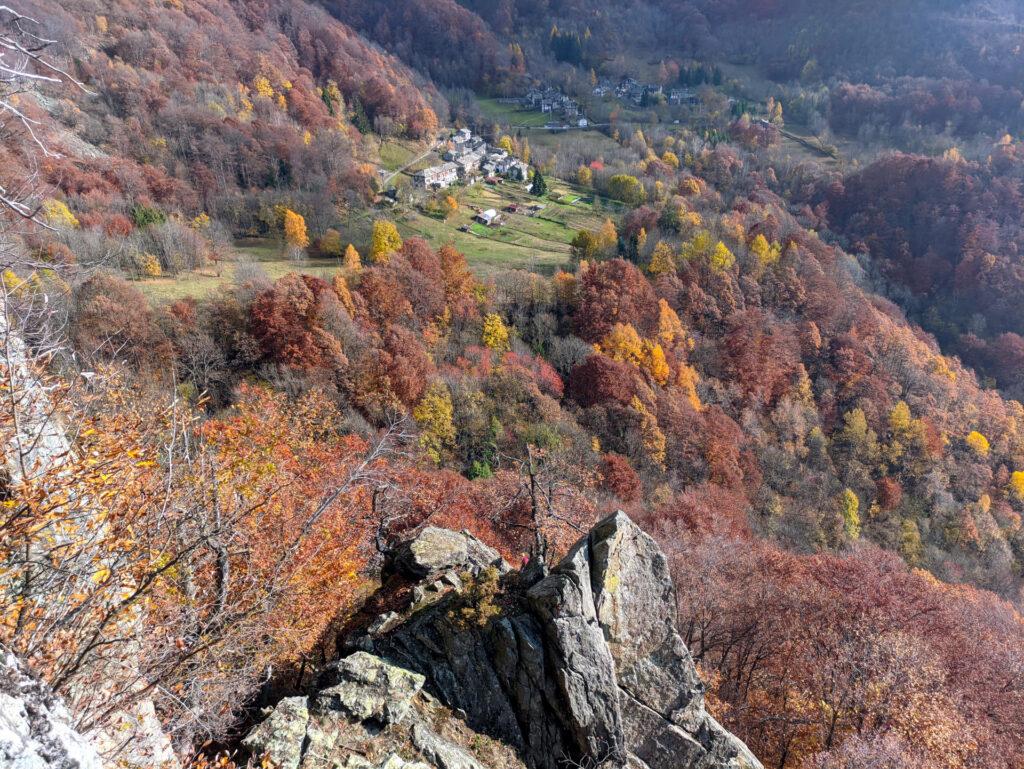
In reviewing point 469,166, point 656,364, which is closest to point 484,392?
point 656,364

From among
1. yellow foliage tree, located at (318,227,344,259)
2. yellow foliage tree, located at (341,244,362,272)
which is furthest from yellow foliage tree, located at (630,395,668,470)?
yellow foliage tree, located at (318,227,344,259)

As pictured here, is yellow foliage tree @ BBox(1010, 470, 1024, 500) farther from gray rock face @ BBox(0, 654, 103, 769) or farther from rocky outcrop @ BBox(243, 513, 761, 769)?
gray rock face @ BBox(0, 654, 103, 769)

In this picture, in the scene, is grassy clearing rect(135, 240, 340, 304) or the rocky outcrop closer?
the rocky outcrop

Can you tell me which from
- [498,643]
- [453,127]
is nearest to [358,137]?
[453,127]

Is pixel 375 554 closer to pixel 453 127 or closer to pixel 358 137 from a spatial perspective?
pixel 358 137

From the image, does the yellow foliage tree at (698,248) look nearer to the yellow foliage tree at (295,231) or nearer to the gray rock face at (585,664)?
the yellow foliage tree at (295,231)

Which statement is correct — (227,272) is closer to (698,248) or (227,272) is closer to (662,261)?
(662,261)
